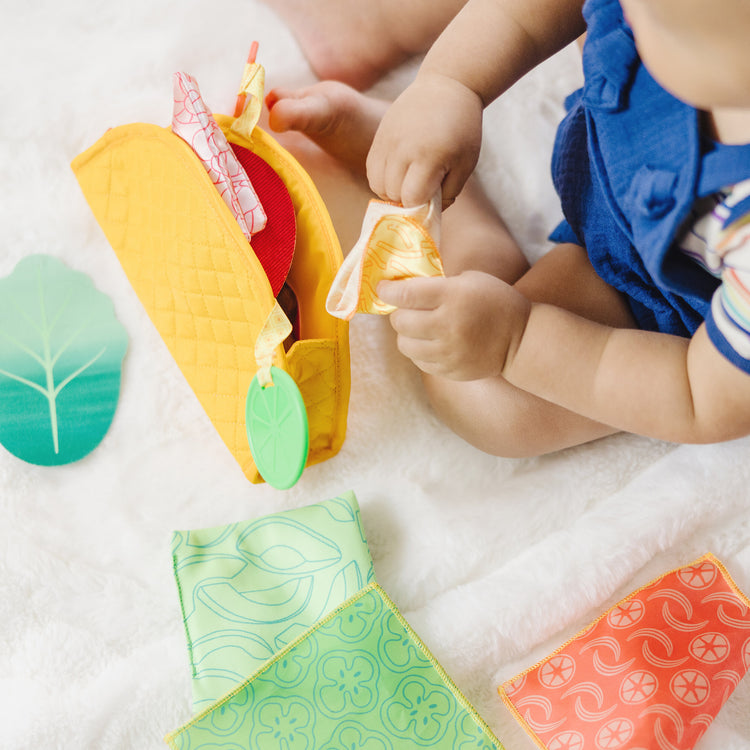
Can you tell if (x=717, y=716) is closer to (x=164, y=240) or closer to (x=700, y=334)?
(x=700, y=334)

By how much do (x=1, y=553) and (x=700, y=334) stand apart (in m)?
0.61

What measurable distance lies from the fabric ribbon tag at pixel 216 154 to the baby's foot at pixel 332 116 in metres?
0.10

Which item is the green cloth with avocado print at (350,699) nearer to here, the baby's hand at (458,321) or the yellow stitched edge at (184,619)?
the yellow stitched edge at (184,619)

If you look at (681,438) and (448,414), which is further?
(448,414)

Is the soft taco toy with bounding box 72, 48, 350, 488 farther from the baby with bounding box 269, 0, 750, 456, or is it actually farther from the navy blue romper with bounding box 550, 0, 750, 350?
the navy blue romper with bounding box 550, 0, 750, 350

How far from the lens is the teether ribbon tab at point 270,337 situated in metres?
0.64

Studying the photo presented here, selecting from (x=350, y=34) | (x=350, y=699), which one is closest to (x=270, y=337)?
(x=350, y=699)

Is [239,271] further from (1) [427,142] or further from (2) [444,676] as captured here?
(2) [444,676]

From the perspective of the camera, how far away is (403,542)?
0.72 m

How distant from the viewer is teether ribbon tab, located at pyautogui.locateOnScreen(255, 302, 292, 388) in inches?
25.1

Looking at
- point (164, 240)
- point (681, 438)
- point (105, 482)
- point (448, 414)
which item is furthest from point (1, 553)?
point (681, 438)

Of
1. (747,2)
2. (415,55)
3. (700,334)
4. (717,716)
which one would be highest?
(747,2)

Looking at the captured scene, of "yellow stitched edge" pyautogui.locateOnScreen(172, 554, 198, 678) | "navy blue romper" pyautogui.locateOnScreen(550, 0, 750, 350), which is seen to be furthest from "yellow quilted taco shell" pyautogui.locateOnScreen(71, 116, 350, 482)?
"navy blue romper" pyautogui.locateOnScreen(550, 0, 750, 350)

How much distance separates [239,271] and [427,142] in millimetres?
194
